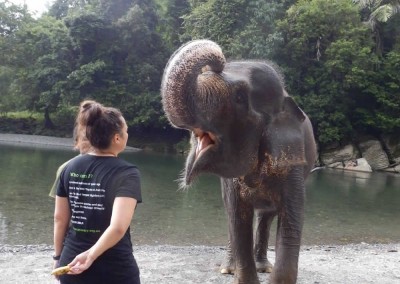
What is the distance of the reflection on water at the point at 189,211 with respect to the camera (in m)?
9.37

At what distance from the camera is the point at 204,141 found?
128 inches

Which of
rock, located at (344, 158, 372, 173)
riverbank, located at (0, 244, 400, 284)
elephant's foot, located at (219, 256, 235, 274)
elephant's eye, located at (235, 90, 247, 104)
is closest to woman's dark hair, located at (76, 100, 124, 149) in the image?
elephant's eye, located at (235, 90, 247, 104)

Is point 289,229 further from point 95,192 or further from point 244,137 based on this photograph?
point 95,192

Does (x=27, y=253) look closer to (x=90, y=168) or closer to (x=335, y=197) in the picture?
(x=90, y=168)

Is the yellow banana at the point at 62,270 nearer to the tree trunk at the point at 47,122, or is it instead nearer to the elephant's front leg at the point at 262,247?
the elephant's front leg at the point at 262,247

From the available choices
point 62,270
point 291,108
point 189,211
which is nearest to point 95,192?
point 62,270

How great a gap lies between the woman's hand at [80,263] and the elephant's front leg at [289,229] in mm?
1912

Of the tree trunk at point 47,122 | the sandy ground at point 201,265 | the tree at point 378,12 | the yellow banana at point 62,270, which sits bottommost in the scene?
the sandy ground at point 201,265

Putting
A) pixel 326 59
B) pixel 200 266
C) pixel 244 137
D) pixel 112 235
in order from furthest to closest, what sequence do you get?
pixel 326 59, pixel 200 266, pixel 244 137, pixel 112 235

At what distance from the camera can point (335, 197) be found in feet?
51.0

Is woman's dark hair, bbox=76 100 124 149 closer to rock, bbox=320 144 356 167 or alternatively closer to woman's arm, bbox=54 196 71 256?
woman's arm, bbox=54 196 71 256

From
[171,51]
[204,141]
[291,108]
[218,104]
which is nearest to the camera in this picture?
[218,104]

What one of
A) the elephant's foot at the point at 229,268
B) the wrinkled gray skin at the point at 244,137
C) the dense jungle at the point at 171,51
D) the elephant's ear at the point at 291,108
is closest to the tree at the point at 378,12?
the dense jungle at the point at 171,51

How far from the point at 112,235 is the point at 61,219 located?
477 mm
